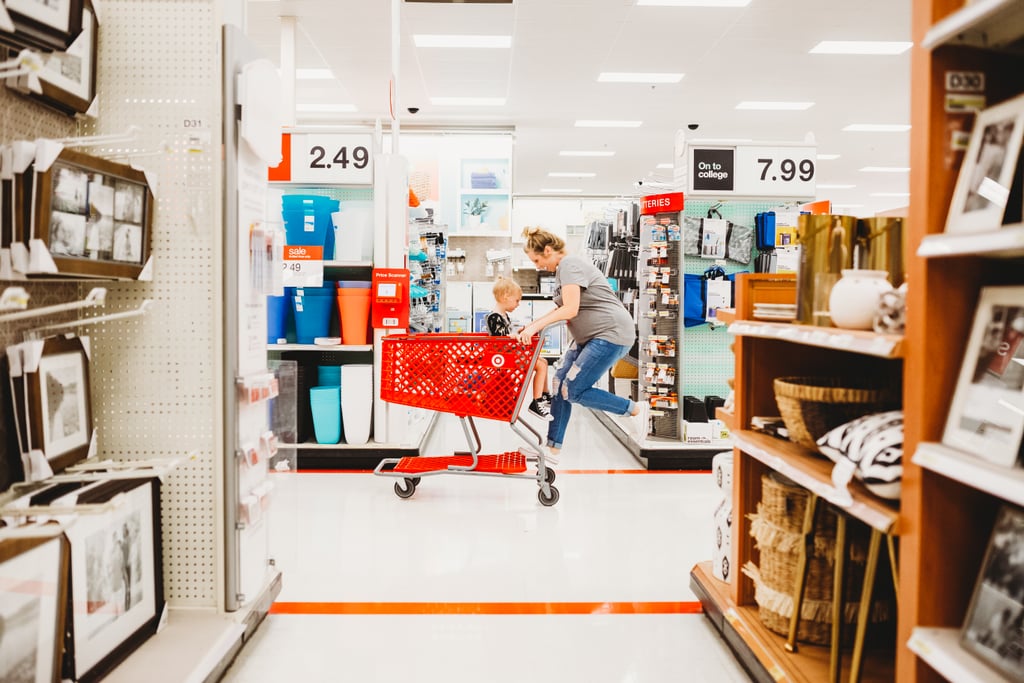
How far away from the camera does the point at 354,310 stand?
184 inches

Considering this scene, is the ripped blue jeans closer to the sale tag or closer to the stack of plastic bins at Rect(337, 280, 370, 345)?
the stack of plastic bins at Rect(337, 280, 370, 345)

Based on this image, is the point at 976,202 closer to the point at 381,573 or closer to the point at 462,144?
the point at 381,573

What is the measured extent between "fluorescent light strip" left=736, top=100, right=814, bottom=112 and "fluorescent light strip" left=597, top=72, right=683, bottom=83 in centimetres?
173

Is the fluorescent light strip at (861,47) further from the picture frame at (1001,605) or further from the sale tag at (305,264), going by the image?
the picture frame at (1001,605)

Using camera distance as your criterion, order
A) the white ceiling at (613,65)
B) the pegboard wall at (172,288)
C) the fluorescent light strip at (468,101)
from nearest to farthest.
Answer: the pegboard wall at (172,288), the white ceiling at (613,65), the fluorescent light strip at (468,101)

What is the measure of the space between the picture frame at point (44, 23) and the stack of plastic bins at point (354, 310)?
9.32ft

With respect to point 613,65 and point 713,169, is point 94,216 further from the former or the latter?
point 613,65

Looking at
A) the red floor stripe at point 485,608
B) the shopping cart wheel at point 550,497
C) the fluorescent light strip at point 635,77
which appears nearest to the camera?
the red floor stripe at point 485,608

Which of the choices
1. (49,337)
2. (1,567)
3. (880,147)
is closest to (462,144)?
(880,147)

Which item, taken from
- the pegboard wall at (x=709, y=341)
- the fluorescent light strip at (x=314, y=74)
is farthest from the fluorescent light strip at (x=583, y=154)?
the pegboard wall at (x=709, y=341)

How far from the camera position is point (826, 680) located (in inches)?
70.3

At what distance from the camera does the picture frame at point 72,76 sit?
6.03 ft

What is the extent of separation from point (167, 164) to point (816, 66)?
8.46m

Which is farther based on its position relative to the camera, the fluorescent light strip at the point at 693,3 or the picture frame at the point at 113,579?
the fluorescent light strip at the point at 693,3
